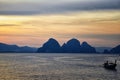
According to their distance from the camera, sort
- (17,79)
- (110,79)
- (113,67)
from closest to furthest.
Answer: (17,79) < (110,79) < (113,67)

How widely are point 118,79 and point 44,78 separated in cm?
2656

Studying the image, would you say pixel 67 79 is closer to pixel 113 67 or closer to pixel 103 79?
pixel 103 79

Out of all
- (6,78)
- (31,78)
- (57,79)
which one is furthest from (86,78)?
(6,78)

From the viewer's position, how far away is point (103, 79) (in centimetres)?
9950

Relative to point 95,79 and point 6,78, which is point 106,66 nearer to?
point 95,79

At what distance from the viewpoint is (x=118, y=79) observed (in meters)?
103

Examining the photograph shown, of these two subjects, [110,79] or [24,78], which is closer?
[24,78]

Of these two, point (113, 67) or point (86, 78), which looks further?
point (113, 67)

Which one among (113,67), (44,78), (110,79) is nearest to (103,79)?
(110,79)

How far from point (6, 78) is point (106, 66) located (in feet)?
252

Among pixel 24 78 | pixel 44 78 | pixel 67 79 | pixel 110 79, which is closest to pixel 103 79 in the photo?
pixel 110 79

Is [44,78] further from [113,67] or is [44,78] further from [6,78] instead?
[113,67]

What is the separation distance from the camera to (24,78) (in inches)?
3755

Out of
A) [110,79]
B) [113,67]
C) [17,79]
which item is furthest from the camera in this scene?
[113,67]
